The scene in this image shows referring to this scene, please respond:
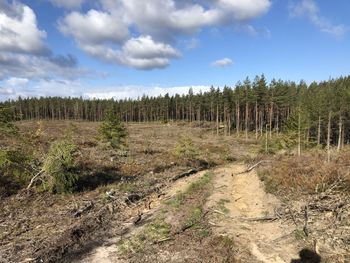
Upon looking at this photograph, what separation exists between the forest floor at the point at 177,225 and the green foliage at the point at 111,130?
16461mm

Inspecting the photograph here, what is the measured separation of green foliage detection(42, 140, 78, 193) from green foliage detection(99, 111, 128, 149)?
16554mm

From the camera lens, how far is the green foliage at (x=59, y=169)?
20.8 meters

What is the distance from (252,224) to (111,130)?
2777 centimetres

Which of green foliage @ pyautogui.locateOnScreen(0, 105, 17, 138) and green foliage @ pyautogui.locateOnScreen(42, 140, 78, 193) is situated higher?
green foliage @ pyautogui.locateOnScreen(0, 105, 17, 138)

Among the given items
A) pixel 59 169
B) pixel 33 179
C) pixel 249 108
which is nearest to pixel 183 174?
pixel 59 169

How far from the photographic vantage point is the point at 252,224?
1377 centimetres

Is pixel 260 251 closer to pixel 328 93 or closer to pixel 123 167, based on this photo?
pixel 123 167

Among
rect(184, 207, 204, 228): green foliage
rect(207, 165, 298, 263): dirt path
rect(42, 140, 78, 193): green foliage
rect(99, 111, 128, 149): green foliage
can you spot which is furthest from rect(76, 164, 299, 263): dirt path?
→ rect(99, 111, 128, 149): green foliage

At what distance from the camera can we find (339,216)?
41.2 ft

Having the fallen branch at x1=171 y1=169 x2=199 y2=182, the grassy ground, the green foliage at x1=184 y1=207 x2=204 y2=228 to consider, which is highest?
the green foliage at x1=184 y1=207 x2=204 y2=228

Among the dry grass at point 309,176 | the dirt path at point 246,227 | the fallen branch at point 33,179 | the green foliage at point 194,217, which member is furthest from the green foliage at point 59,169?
the dry grass at point 309,176

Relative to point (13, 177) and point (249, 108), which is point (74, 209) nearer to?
point (13, 177)

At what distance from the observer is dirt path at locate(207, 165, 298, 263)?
1119 centimetres

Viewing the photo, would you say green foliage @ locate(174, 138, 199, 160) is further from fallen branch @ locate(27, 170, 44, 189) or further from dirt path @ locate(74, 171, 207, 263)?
fallen branch @ locate(27, 170, 44, 189)
